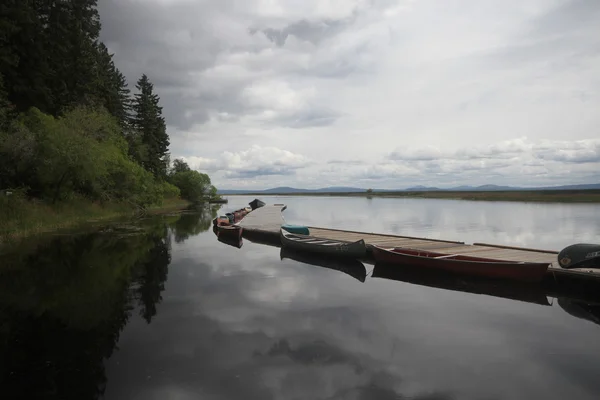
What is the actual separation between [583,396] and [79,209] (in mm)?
40972

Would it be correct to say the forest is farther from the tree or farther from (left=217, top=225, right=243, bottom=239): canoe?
the tree

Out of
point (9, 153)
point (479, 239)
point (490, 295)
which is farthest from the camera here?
point (479, 239)

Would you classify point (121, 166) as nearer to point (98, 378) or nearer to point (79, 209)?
point (79, 209)

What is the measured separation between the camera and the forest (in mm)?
28984

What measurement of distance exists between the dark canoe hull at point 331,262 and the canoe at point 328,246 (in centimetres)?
34

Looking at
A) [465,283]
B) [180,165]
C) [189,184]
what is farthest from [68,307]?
[180,165]

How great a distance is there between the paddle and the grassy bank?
29.2 metres

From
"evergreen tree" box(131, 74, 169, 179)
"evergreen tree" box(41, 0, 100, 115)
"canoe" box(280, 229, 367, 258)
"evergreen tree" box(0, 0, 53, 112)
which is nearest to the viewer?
"canoe" box(280, 229, 367, 258)

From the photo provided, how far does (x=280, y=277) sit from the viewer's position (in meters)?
17.2

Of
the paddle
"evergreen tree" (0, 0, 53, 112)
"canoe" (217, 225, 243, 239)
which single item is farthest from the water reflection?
"evergreen tree" (0, 0, 53, 112)

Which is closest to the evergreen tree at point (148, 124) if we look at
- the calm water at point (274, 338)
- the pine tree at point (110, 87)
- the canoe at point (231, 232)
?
the pine tree at point (110, 87)

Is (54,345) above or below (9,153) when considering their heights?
below

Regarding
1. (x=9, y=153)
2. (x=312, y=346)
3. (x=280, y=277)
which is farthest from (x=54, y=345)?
(x=9, y=153)

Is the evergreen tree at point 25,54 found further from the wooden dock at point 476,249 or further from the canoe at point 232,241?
the wooden dock at point 476,249
